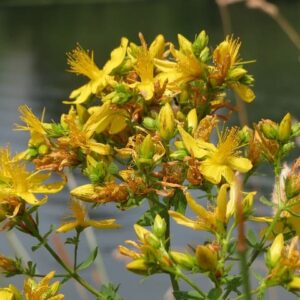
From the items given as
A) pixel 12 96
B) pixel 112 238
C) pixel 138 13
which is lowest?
pixel 112 238

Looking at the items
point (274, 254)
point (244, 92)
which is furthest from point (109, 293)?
point (244, 92)

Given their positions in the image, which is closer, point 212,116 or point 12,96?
point 212,116

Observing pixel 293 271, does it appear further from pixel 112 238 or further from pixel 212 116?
pixel 112 238

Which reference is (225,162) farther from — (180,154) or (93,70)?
(93,70)

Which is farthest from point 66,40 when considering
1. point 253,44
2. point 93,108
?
point 93,108

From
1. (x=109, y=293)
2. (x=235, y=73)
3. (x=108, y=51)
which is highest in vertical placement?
(x=108, y=51)

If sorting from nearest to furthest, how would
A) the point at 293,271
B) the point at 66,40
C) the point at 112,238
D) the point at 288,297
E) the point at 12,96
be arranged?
the point at 293,271
the point at 288,297
the point at 112,238
the point at 12,96
the point at 66,40
